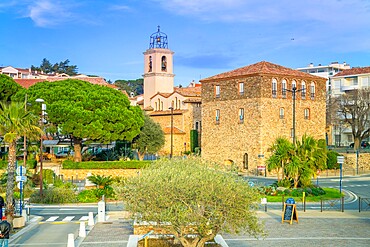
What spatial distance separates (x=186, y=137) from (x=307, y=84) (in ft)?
66.1

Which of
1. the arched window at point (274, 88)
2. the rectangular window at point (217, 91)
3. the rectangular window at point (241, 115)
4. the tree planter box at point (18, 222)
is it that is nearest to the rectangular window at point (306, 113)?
the arched window at point (274, 88)

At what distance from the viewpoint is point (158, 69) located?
8112 cm

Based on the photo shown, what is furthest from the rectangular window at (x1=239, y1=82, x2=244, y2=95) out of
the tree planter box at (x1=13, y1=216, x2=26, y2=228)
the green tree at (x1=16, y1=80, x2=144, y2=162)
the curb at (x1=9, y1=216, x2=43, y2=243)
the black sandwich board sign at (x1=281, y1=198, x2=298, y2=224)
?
the tree planter box at (x1=13, y1=216, x2=26, y2=228)

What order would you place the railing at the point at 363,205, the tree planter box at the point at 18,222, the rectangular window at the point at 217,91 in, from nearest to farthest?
the tree planter box at the point at 18,222
the railing at the point at 363,205
the rectangular window at the point at 217,91

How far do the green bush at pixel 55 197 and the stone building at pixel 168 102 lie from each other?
109ft

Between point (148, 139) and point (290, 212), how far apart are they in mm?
40218

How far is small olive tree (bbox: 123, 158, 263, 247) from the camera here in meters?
15.5

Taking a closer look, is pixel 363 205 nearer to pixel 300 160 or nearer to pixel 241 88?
pixel 300 160

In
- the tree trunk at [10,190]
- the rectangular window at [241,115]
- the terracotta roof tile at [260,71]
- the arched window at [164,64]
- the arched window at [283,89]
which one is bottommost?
the tree trunk at [10,190]

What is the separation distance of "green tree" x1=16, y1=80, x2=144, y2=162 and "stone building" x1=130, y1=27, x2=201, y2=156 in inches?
571

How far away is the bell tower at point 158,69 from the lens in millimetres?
81000

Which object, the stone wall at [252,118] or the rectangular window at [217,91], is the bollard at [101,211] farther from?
the rectangular window at [217,91]

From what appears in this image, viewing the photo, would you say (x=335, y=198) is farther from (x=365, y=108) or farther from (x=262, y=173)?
(x=365, y=108)

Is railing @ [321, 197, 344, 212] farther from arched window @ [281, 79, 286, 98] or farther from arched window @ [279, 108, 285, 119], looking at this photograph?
arched window @ [281, 79, 286, 98]
